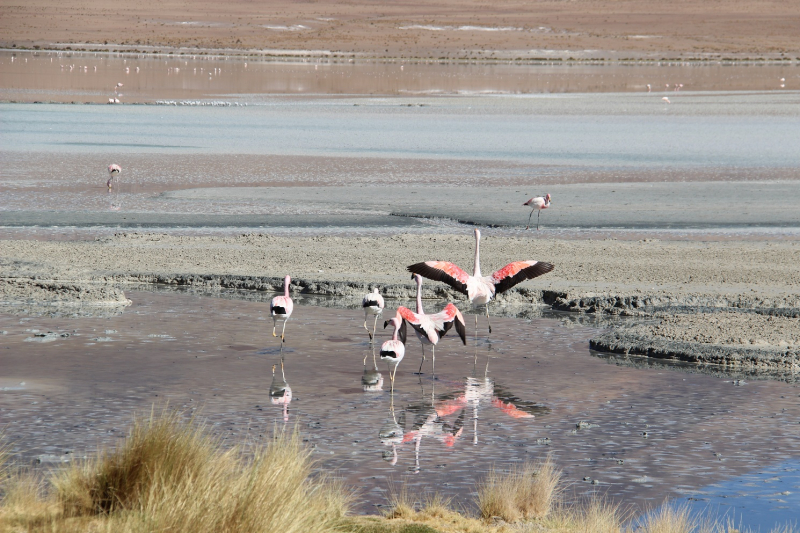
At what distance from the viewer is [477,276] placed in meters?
11.6

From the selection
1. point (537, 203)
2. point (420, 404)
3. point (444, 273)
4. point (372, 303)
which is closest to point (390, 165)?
point (537, 203)

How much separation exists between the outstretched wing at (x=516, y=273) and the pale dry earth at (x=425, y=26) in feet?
330

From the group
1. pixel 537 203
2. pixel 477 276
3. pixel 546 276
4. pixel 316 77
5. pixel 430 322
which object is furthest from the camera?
pixel 316 77

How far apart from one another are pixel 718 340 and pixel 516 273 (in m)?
2.20

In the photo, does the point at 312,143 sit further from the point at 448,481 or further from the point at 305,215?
the point at 448,481

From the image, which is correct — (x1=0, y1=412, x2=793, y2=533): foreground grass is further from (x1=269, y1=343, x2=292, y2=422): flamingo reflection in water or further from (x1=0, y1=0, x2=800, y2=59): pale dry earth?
(x1=0, y1=0, x2=800, y2=59): pale dry earth

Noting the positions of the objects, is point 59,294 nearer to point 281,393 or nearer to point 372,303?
point 372,303

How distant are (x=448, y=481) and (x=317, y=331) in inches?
184

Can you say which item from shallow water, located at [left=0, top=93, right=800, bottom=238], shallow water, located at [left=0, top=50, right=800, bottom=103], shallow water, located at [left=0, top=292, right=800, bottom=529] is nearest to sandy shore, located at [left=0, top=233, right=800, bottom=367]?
shallow water, located at [left=0, top=292, right=800, bottom=529]

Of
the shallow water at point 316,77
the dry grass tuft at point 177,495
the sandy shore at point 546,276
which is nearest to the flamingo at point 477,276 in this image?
the sandy shore at point 546,276

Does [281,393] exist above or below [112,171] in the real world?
below

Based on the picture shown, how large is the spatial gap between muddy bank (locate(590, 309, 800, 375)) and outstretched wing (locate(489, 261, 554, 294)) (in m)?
0.95

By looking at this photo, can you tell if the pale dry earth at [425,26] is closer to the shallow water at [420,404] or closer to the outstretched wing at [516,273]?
the outstretched wing at [516,273]

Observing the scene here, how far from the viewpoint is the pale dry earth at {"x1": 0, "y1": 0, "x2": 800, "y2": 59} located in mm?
122625
